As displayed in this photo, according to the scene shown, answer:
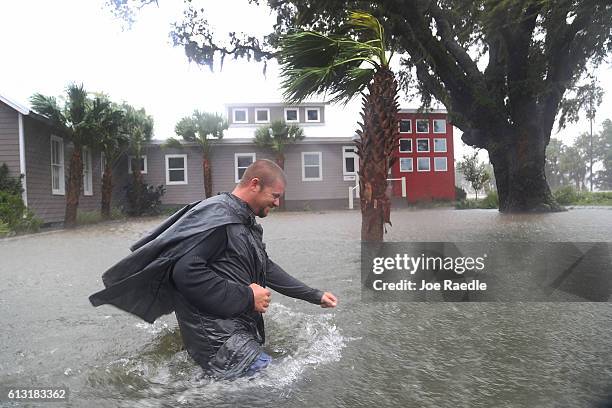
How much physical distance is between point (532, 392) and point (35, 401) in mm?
2127

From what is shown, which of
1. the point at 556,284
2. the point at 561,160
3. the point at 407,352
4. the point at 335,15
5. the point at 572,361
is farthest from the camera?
the point at 561,160

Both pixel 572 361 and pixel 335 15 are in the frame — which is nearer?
pixel 572 361

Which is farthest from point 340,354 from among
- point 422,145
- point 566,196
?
point 422,145

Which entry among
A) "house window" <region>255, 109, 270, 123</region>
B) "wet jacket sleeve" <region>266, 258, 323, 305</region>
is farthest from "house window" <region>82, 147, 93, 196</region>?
"wet jacket sleeve" <region>266, 258, 323, 305</region>

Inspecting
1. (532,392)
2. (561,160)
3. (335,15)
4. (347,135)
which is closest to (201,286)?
(532,392)

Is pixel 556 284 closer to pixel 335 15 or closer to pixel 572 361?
pixel 572 361

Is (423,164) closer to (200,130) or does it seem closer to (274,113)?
(274,113)

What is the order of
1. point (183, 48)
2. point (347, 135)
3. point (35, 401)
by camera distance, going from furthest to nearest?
point (183, 48)
point (347, 135)
point (35, 401)

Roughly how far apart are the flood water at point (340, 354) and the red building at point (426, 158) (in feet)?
15.7

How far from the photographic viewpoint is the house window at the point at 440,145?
13.0m

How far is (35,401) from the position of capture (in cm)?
182

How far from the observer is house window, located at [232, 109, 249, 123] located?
24.4 ft

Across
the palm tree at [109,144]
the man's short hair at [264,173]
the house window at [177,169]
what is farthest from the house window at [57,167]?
the man's short hair at [264,173]

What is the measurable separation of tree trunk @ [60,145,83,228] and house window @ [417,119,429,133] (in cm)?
880
